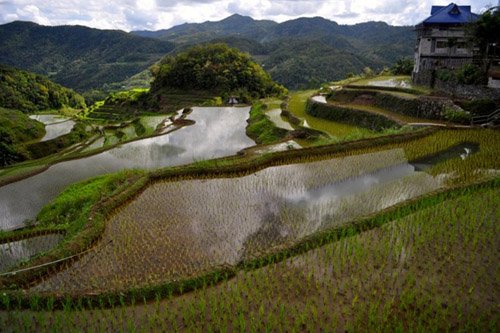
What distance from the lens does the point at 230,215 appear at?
7.61m

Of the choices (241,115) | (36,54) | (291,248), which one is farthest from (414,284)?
(36,54)

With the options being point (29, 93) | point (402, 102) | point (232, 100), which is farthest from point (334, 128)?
point (29, 93)

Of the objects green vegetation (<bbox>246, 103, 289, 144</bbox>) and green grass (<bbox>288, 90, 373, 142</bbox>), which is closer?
green grass (<bbox>288, 90, 373, 142</bbox>)

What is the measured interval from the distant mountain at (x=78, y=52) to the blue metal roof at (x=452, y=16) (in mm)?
117279

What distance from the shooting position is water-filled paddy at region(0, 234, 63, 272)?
22.6 ft

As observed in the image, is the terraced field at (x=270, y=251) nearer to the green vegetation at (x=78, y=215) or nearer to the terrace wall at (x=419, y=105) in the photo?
the green vegetation at (x=78, y=215)

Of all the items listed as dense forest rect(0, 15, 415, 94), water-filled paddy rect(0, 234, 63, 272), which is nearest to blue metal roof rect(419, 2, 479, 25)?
water-filled paddy rect(0, 234, 63, 272)

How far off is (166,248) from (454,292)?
4801 millimetres

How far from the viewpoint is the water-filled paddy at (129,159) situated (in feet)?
33.8

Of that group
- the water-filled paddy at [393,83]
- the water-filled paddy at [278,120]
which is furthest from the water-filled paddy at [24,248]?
the water-filled paddy at [393,83]

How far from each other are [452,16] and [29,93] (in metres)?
57.9

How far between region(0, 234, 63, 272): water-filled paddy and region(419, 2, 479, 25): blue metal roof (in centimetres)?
2277

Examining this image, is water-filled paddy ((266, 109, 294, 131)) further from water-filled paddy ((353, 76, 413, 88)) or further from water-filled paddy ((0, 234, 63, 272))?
water-filled paddy ((0, 234, 63, 272))

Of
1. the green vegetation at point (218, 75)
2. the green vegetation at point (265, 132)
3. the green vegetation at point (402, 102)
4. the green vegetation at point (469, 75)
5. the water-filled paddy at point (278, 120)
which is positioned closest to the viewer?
the green vegetation at point (402, 102)
